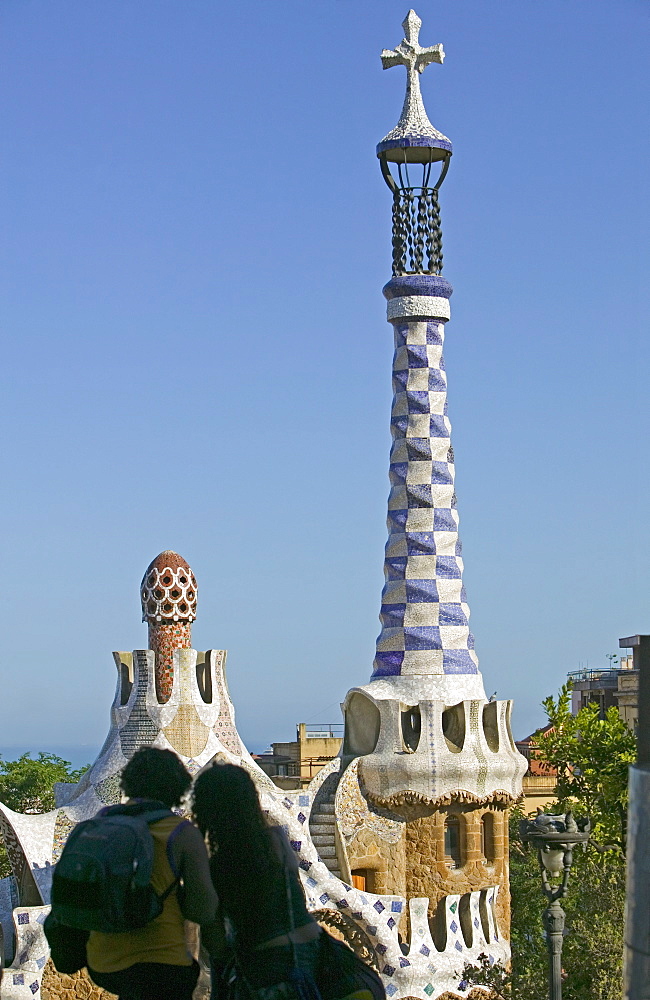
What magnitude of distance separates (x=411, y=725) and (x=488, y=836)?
133 centimetres

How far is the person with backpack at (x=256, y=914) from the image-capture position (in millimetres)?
3494

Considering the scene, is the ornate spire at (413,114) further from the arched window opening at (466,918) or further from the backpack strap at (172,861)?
the backpack strap at (172,861)

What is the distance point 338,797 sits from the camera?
1442cm

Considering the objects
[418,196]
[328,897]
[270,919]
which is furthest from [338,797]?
[270,919]

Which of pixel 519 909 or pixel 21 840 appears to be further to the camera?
pixel 519 909

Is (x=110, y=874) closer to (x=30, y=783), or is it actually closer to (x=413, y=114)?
(x=413, y=114)

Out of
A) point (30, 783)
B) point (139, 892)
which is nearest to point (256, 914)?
point (139, 892)

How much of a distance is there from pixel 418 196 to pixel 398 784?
606 centimetres

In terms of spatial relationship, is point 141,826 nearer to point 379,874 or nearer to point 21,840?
point 21,840

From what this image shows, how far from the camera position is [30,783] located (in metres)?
29.2

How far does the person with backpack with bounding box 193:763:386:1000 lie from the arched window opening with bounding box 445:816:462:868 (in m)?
11.4

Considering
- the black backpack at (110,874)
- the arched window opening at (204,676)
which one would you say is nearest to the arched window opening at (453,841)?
the arched window opening at (204,676)

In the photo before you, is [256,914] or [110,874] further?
[256,914]

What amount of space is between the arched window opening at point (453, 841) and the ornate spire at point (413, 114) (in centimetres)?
677
